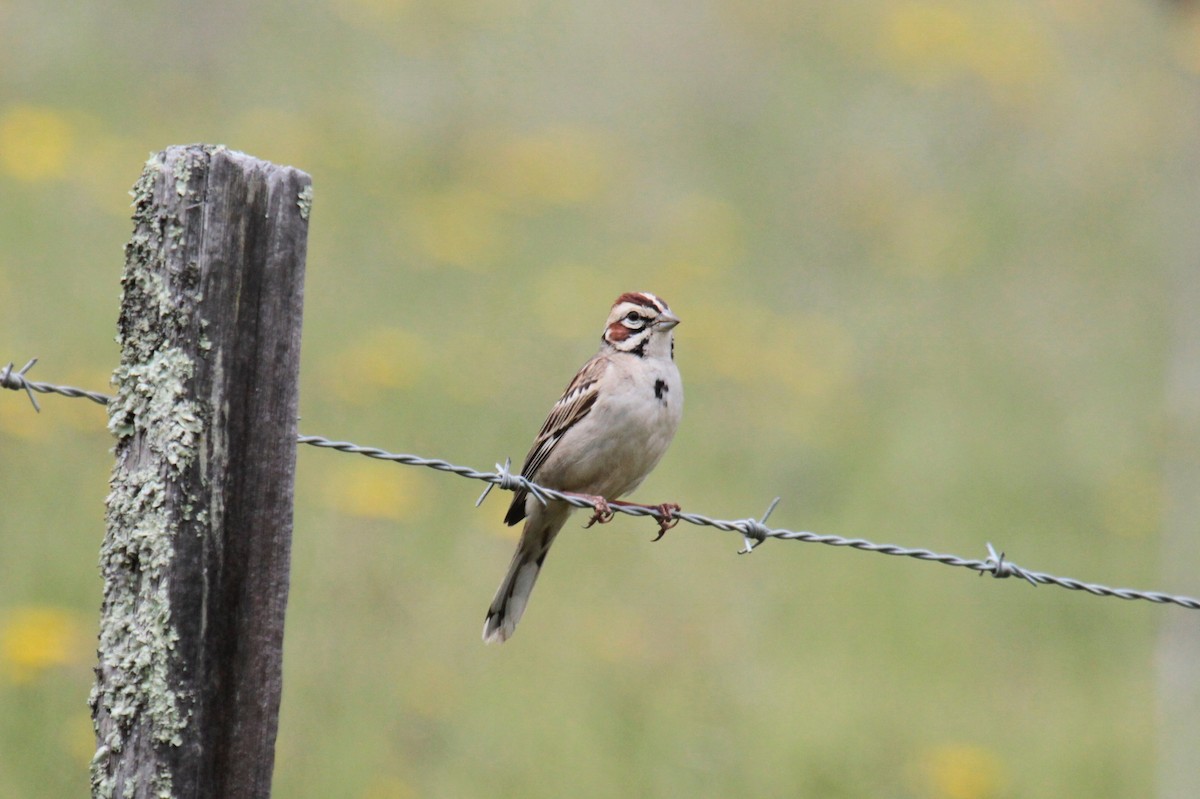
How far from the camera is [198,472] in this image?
125 inches

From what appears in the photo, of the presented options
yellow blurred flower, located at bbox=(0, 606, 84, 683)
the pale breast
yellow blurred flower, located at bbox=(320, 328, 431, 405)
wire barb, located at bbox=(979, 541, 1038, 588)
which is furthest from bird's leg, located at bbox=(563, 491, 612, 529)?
yellow blurred flower, located at bbox=(320, 328, 431, 405)

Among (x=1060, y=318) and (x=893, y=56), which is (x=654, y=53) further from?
(x=1060, y=318)

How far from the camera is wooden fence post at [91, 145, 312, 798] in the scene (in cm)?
314

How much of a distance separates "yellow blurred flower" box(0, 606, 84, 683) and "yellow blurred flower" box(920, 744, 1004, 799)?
428cm

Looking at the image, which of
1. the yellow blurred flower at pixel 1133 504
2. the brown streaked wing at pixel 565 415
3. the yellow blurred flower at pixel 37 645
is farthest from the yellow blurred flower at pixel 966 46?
the yellow blurred flower at pixel 37 645

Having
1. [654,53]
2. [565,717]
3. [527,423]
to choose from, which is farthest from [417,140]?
[565,717]

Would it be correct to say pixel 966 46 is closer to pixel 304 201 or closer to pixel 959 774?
pixel 959 774

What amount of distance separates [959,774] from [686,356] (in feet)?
15.8

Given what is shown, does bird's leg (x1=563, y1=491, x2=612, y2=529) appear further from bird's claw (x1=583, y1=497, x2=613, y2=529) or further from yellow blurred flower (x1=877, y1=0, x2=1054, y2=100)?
yellow blurred flower (x1=877, y1=0, x2=1054, y2=100)

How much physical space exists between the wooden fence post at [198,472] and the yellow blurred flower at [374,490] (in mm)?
4512

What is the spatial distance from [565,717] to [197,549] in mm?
4314

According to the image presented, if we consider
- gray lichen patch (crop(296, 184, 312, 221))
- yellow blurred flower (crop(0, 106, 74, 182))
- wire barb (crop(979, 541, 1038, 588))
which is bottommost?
wire barb (crop(979, 541, 1038, 588))

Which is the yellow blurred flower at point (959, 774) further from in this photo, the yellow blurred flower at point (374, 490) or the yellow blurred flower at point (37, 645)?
the yellow blurred flower at point (37, 645)

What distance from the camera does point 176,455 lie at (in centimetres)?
315
